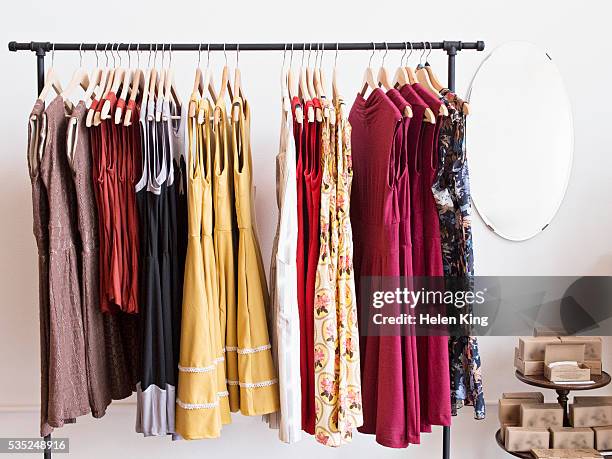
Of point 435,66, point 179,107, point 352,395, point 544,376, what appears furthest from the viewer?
point 435,66

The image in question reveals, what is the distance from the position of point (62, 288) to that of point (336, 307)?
0.68 m

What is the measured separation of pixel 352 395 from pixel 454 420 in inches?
36.7

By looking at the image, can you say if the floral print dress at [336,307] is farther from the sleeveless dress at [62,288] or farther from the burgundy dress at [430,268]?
the sleeveless dress at [62,288]

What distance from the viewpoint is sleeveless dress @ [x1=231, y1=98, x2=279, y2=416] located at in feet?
5.15

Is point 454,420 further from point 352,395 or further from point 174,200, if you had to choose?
point 174,200

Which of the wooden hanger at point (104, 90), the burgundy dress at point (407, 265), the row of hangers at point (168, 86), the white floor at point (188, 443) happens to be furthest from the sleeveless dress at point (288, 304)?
the white floor at point (188, 443)

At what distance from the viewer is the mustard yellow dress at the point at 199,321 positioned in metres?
1.51

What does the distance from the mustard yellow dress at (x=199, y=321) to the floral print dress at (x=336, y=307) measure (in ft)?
0.85

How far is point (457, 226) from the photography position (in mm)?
1563

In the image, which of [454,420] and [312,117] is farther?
[454,420]

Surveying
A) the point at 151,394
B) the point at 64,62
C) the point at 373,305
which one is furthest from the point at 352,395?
the point at 64,62

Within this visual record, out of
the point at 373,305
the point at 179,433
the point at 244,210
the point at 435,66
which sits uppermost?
the point at 435,66

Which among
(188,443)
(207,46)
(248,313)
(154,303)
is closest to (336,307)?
(248,313)

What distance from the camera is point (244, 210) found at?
1.58m
